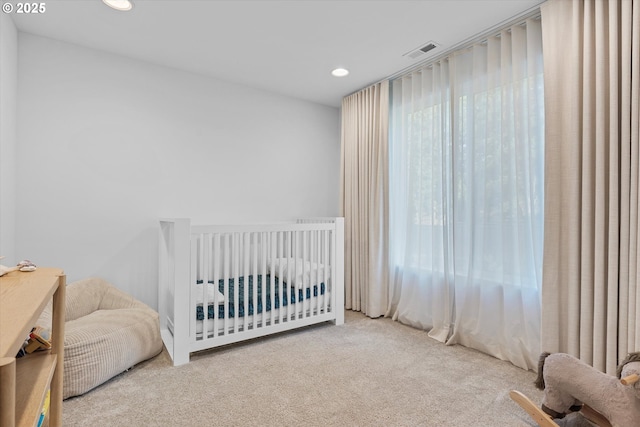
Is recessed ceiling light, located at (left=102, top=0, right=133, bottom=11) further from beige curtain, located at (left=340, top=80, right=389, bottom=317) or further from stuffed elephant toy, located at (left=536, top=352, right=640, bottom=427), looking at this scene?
stuffed elephant toy, located at (left=536, top=352, right=640, bottom=427)

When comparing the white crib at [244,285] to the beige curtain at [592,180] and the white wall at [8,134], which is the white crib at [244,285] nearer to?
the white wall at [8,134]

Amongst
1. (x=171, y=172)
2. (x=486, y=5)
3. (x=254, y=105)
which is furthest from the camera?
(x=254, y=105)

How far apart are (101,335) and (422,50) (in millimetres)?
3016

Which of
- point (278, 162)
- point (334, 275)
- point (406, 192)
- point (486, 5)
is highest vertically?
point (486, 5)

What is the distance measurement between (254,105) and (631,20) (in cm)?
291

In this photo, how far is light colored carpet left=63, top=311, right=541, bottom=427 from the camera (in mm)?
1579

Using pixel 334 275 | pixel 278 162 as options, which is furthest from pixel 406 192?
pixel 278 162

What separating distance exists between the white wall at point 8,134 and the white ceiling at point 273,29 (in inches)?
8.5

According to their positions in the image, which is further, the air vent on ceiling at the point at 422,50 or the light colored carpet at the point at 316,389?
the air vent on ceiling at the point at 422,50

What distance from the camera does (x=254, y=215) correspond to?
11.2 feet

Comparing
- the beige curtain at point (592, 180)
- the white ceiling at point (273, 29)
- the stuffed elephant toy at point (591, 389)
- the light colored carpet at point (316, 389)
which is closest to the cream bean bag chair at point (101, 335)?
the light colored carpet at point (316, 389)

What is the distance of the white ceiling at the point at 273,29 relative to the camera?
6.75 feet

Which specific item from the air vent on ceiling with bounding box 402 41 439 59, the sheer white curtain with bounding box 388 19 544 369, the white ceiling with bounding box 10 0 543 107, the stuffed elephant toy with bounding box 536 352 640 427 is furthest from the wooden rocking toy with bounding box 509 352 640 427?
the air vent on ceiling with bounding box 402 41 439 59

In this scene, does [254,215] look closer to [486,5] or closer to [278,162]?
[278,162]
